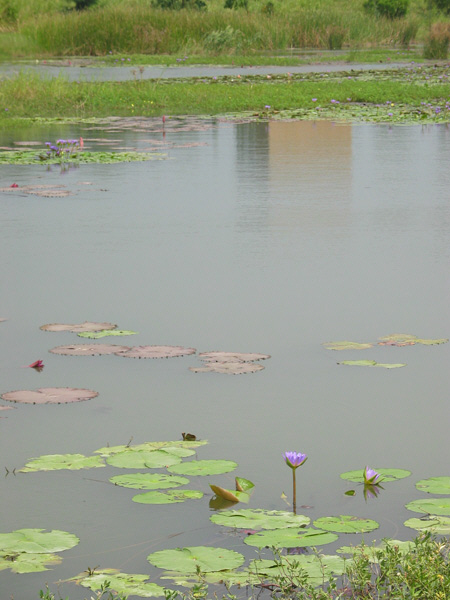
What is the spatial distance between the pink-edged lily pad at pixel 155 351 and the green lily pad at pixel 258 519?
1.56 metres

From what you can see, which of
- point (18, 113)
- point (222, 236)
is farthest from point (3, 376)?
point (18, 113)

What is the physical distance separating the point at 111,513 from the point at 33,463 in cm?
45

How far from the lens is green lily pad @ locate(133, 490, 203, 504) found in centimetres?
306

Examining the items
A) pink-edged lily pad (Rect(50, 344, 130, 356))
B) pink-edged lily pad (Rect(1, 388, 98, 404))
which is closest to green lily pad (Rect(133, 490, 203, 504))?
pink-edged lily pad (Rect(1, 388, 98, 404))

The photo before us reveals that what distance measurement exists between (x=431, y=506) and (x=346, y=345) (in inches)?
66.3

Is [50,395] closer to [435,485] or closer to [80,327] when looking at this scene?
[80,327]

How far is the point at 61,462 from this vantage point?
3.35m

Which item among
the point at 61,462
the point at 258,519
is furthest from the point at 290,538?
the point at 61,462

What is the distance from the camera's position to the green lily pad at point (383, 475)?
3.21 m

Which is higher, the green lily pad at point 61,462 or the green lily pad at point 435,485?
the green lily pad at point 61,462

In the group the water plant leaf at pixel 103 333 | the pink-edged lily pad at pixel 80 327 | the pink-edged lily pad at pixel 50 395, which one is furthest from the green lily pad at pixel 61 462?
the pink-edged lily pad at pixel 80 327

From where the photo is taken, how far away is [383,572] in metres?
2.48

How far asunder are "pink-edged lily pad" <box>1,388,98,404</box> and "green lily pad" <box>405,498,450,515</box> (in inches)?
56.6

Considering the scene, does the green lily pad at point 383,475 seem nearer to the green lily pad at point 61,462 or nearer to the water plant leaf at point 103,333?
the green lily pad at point 61,462
